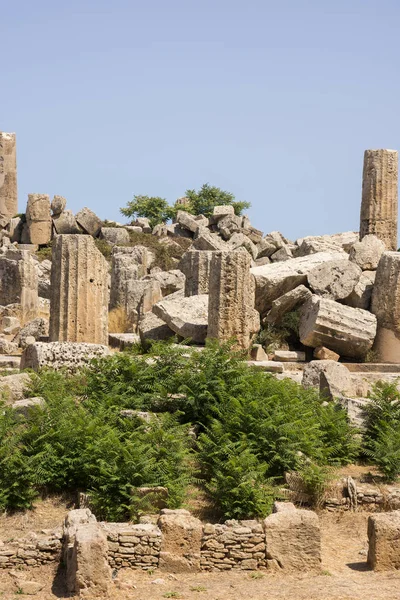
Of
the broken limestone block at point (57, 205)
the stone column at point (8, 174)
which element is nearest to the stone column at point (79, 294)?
the broken limestone block at point (57, 205)

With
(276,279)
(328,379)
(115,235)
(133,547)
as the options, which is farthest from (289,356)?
(115,235)

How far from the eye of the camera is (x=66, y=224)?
46.1 meters

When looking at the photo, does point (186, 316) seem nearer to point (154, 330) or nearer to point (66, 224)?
point (154, 330)

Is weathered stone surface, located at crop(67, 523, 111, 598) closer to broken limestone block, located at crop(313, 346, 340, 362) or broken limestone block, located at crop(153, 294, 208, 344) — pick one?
broken limestone block, located at crop(153, 294, 208, 344)

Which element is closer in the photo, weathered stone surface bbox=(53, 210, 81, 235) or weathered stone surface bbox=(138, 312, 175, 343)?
weathered stone surface bbox=(138, 312, 175, 343)

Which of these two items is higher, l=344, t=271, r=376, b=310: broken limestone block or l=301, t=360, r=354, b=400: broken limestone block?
l=344, t=271, r=376, b=310: broken limestone block

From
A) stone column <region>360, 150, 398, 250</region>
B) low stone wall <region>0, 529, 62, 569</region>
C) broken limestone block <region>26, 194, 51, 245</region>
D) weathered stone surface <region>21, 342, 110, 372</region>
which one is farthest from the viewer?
broken limestone block <region>26, 194, 51, 245</region>

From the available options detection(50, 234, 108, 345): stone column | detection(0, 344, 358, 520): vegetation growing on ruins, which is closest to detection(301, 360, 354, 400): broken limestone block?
detection(0, 344, 358, 520): vegetation growing on ruins

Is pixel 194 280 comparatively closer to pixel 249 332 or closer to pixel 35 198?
pixel 249 332

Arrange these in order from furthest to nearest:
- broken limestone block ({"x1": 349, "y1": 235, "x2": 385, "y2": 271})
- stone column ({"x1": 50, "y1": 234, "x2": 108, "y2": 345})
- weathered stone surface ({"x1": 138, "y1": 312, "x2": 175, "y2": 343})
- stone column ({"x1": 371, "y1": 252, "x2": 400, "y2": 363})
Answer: broken limestone block ({"x1": 349, "y1": 235, "x2": 385, "y2": 271}), stone column ({"x1": 371, "y1": 252, "x2": 400, "y2": 363}), weathered stone surface ({"x1": 138, "y1": 312, "x2": 175, "y2": 343}), stone column ({"x1": 50, "y1": 234, "x2": 108, "y2": 345})

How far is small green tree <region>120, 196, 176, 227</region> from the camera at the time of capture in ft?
191

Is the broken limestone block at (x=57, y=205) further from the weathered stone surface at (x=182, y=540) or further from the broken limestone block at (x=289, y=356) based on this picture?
the weathered stone surface at (x=182, y=540)

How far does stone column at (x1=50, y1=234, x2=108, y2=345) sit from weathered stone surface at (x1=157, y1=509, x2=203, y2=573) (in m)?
9.12

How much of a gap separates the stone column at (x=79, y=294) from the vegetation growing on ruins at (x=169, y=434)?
→ 3419 millimetres
